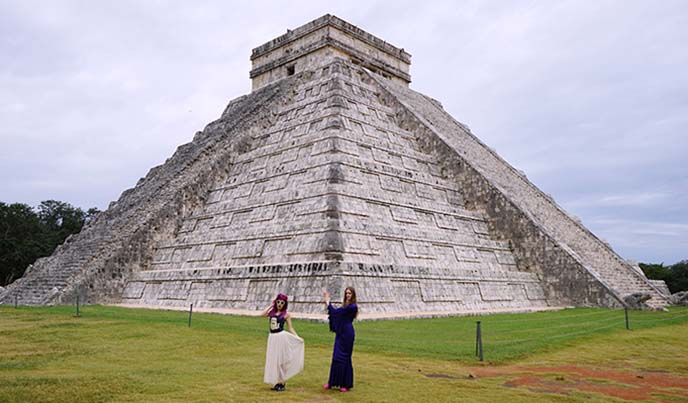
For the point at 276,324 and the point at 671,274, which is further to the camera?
the point at 671,274

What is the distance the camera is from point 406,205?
14.6 meters

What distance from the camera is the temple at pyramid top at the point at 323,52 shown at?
2177cm

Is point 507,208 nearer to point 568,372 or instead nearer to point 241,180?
point 241,180

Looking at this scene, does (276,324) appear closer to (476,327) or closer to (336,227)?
(476,327)

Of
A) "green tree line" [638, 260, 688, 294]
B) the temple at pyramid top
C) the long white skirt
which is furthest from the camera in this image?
"green tree line" [638, 260, 688, 294]

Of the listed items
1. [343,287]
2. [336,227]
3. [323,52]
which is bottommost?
[343,287]

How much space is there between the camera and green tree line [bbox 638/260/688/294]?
27.9 metres

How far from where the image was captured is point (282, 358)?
5.64 meters

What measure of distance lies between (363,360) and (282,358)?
1997 mm

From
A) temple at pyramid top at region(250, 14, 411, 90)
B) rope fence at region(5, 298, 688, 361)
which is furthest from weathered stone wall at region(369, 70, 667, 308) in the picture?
temple at pyramid top at region(250, 14, 411, 90)

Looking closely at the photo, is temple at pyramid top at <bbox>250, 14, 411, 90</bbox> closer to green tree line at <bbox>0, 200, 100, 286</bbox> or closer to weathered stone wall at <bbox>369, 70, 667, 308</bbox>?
weathered stone wall at <bbox>369, 70, 667, 308</bbox>

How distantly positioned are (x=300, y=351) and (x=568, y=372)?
3.53 metres

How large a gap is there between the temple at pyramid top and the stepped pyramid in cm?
65

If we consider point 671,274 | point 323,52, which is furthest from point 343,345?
point 671,274
